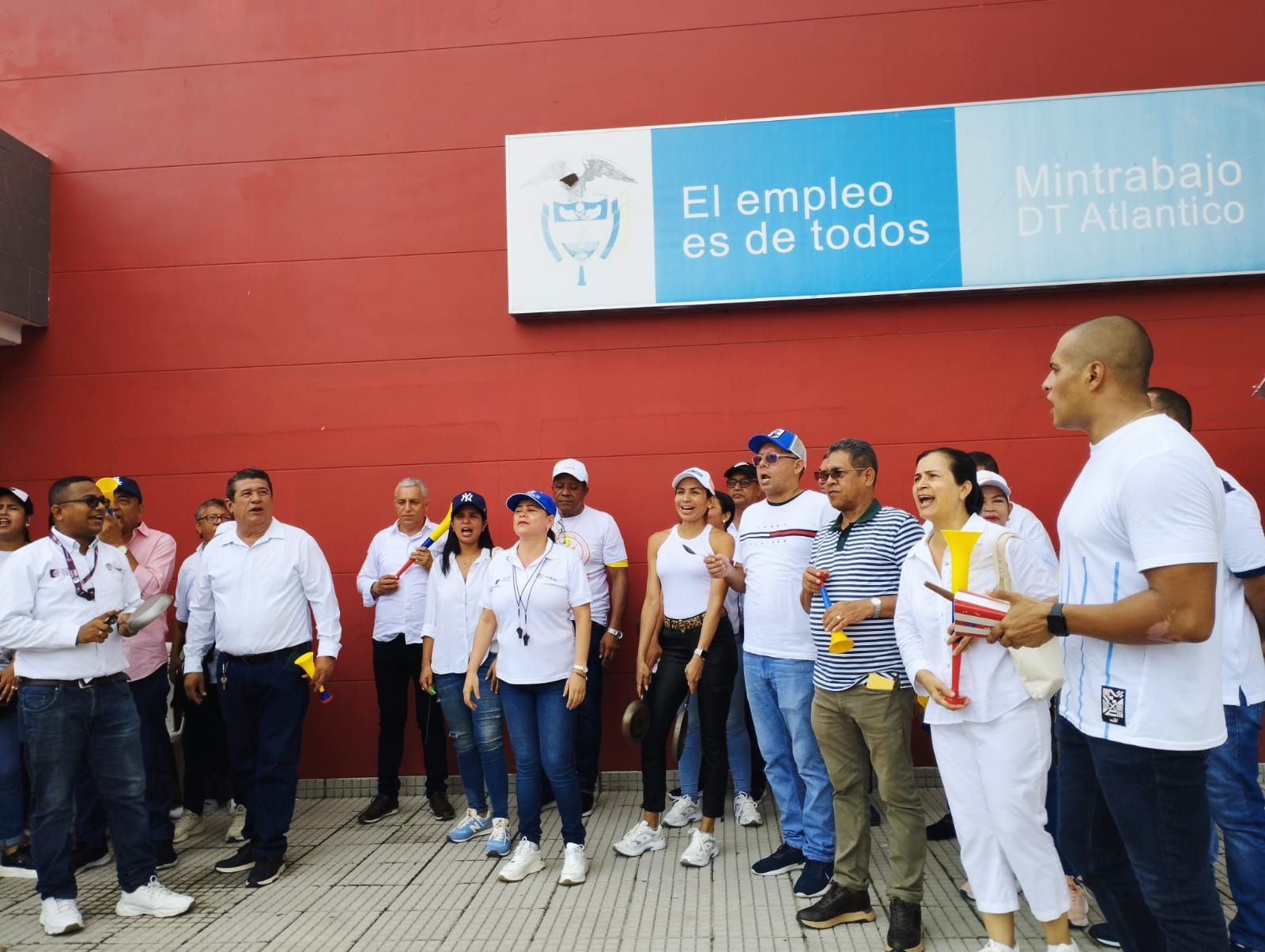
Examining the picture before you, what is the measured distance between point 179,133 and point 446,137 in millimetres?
1877

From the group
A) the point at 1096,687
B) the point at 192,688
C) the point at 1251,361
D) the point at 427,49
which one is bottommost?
the point at 192,688

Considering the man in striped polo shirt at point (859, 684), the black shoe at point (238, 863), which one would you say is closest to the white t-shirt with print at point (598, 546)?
the man in striped polo shirt at point (859, 684)

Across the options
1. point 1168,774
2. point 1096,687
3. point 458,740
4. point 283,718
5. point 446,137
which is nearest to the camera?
point 1168,774

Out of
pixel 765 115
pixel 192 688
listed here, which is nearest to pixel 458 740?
pixel 192 688

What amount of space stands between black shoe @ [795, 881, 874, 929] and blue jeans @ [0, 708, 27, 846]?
3.97 metres

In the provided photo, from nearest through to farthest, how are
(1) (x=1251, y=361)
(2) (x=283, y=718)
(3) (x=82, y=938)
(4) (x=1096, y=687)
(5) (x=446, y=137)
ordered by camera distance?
1. (4) (x=1096, y=687)
2. (3) (x=82, y=938)
3. (2) (x=283, y=718)
4. (1) (x=1251, y=361)
5. (5) (x=446, y=137)

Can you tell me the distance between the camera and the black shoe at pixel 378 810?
210 inches

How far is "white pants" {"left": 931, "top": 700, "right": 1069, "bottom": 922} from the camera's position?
2.99m

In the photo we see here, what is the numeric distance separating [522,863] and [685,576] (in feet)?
5.05

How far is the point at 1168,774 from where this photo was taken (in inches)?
83.3

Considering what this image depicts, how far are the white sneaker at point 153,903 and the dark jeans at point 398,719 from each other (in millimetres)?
1481

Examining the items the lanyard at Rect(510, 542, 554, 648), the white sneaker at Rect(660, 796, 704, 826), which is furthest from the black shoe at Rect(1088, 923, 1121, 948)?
the lanyard at Rect(510, 542, 554, 648)

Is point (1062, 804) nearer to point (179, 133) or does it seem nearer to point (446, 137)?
point (446, 137)

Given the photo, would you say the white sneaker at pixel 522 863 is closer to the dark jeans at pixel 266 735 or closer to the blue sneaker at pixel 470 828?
the blue sneaker at pixel 470 828
